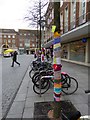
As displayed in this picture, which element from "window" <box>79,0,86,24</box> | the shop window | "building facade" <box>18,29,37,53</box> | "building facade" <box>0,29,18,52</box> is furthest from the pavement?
"building facade" <box>0,29,18,52</box>

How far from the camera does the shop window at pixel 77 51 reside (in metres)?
19.9

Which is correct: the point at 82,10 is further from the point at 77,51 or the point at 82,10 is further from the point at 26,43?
the point at 26,43

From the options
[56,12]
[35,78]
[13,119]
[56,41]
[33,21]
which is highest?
[33,21]

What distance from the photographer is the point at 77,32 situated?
50.8ft

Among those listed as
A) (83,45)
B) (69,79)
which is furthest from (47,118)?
(83,45)

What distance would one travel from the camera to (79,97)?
6051 mm

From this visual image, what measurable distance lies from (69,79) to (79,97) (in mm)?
857

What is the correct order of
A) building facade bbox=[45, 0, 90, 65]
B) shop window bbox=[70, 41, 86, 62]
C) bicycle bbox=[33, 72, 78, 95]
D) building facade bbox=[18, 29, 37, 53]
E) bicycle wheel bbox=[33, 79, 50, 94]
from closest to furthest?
1. bicycle bbox=[33, 72, 78, 95]
2. bicycle wheel bbox=[33, 79, 50, 94]
3. building facade bbox=[45, 0, 90, 65]
4. shop window bbox=[70, 41, 86, 62]
5. building facade bbox=[18, 29, 37, 53]

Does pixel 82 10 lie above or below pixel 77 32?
above

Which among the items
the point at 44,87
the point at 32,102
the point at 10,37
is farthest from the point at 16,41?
the point at 32,102

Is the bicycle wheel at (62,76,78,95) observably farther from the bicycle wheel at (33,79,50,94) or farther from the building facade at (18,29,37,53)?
the building facade at (18,29,37,53)

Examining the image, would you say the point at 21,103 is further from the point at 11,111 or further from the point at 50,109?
the point at 50,109

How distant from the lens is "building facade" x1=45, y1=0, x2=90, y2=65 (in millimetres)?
15830

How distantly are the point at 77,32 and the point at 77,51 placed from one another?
6.77 meters
